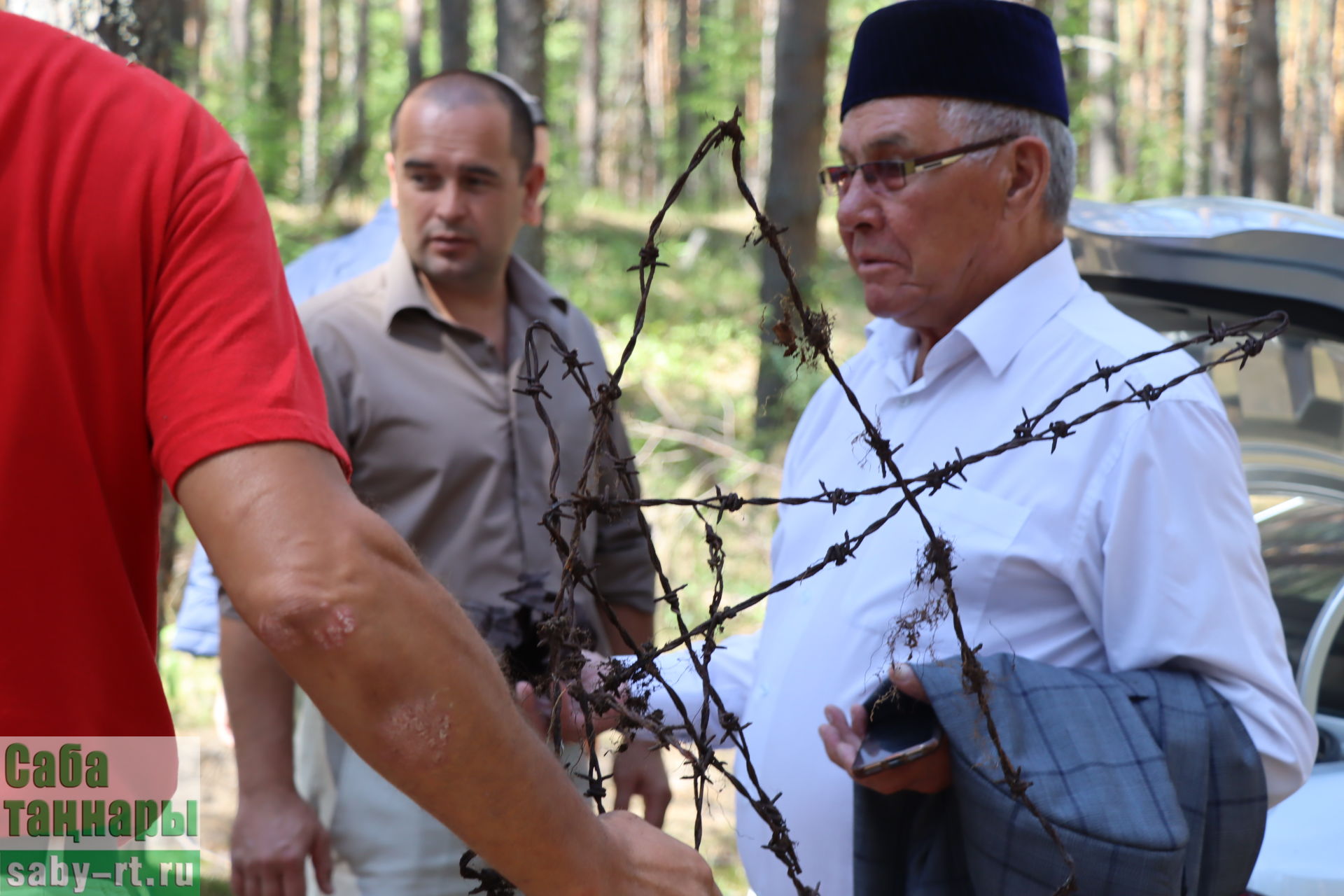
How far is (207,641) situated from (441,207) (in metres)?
1.41

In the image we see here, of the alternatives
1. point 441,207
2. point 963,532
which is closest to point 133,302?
point 963,532

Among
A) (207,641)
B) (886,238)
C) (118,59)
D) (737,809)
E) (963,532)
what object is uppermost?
(118,59)

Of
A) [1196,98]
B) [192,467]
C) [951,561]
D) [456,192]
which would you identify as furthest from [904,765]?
[1196,98]

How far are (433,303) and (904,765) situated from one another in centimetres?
207

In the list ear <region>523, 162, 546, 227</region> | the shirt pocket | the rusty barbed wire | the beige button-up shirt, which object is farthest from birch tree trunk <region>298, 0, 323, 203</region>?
the rusty barbed wire

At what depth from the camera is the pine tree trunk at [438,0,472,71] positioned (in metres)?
11.4

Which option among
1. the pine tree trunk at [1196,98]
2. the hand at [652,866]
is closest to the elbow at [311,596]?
the hand at [652,866]

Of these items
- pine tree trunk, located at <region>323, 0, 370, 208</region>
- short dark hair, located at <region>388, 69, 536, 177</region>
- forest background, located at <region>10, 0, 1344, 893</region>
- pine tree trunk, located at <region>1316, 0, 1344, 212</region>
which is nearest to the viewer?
short dark hair, located at <region>388, 69, 536, 177</region>

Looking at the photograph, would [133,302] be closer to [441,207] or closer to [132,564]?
[132,564]

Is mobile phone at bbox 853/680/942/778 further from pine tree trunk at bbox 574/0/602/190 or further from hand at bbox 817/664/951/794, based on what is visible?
pine tree trunk at bbox 574/0/602/190

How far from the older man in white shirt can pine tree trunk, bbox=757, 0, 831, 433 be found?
174 inches

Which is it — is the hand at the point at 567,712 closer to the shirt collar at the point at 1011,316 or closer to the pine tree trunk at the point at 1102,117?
the shirt collar at the point at 1011,316

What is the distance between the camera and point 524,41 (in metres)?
7.27

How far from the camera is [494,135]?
10.9ft
